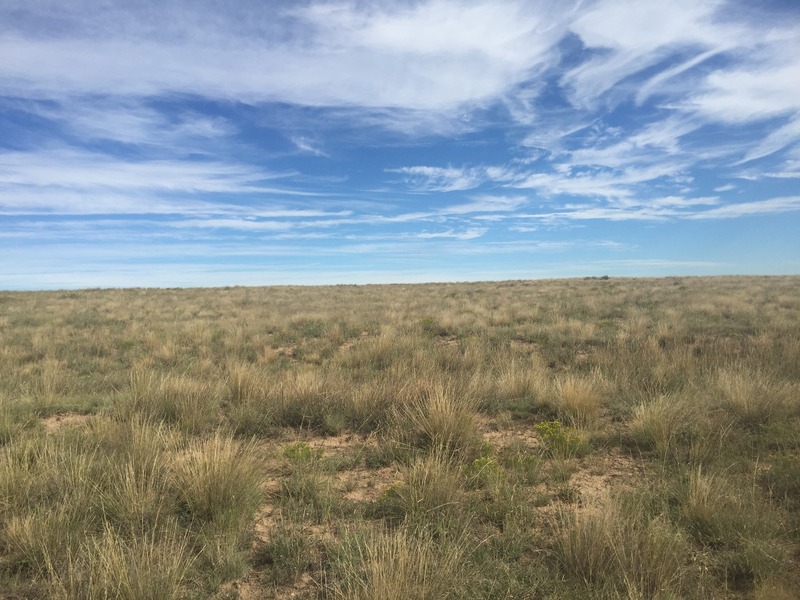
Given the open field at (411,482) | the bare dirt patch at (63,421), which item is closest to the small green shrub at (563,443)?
the open field at (411,482)

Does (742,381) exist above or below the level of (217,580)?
above

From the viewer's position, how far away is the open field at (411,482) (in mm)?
3010

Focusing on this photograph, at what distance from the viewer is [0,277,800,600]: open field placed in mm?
3010

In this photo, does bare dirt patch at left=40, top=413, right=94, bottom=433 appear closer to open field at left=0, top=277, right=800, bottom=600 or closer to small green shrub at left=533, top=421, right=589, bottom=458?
open field at left=0, top=277, right=800, bottom=600

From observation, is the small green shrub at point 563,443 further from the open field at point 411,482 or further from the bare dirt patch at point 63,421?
the bare dirt patch at point 63,421

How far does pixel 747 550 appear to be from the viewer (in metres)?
3.18

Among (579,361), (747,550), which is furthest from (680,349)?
(747,550)

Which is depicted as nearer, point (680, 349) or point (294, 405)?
point (294, 405)

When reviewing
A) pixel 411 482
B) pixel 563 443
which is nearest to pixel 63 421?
pixel 411 482

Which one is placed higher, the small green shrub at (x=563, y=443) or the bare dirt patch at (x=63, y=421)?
the small green shrub at (x=563, y=443)

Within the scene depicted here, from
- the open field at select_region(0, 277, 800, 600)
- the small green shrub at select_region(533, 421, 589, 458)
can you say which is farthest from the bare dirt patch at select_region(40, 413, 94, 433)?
the small green shrub at select_region(533, 421, 589, 458)

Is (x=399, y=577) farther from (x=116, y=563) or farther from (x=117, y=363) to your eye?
(x=117, y=363)

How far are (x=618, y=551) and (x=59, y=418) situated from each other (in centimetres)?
754

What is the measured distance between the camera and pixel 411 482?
3977 millimetres
